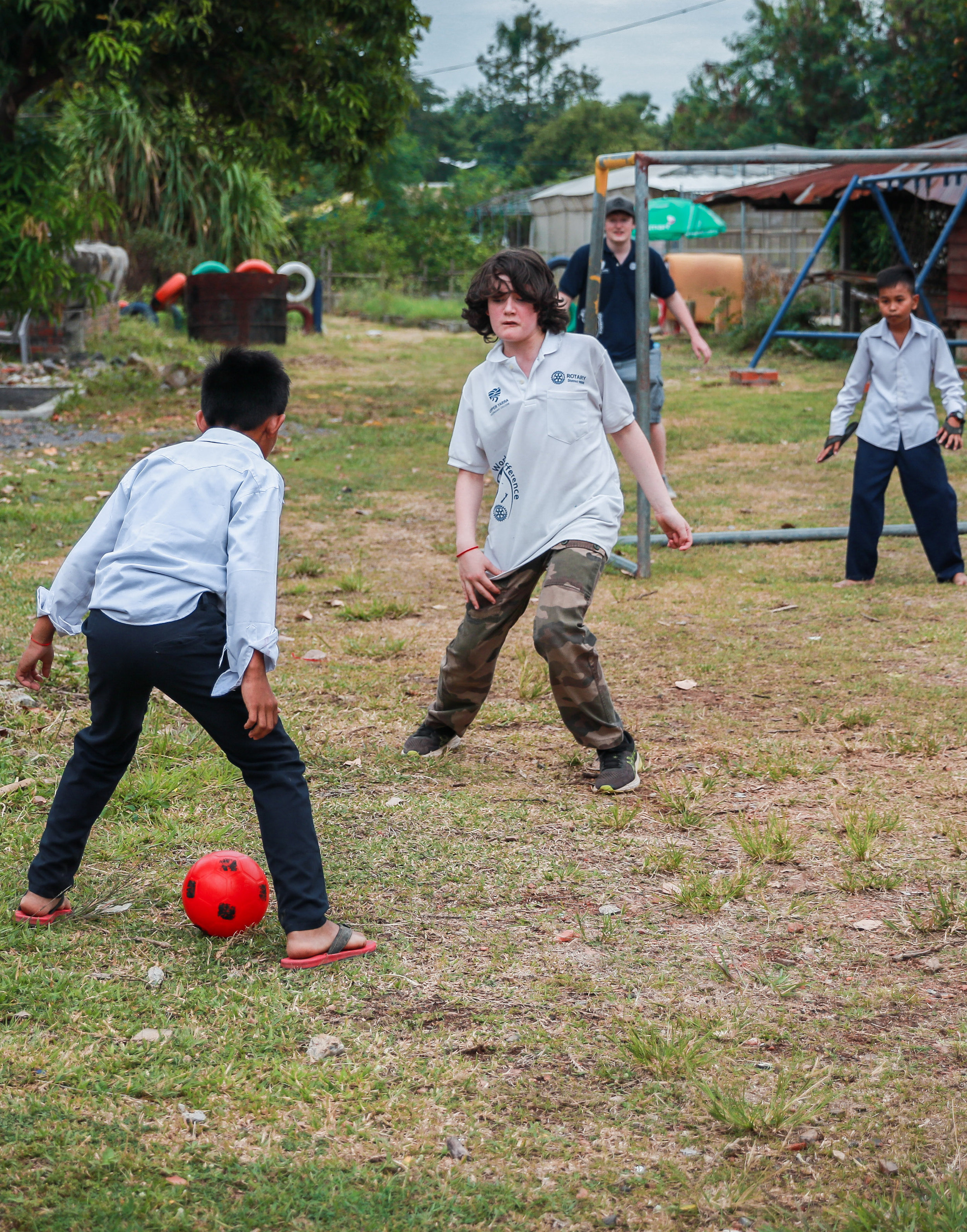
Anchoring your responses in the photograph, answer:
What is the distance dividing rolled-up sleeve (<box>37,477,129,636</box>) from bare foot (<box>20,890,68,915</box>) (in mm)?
699

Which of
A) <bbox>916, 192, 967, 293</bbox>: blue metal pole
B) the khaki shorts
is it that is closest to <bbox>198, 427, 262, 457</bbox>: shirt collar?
the khaki shorts

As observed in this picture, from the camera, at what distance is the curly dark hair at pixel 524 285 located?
4.12 m

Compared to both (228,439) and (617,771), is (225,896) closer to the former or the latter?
(228,439)

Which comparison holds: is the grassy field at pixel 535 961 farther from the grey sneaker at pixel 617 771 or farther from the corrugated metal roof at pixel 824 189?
the corrugated metal roof at pixel 824 189

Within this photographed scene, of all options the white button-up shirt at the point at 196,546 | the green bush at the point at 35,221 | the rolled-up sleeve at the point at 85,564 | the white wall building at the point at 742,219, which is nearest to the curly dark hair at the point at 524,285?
the white button-up shirt at the point at 196,546

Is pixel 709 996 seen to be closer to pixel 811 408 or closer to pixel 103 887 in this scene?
pixel 103 887

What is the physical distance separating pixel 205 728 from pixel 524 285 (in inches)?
73.2

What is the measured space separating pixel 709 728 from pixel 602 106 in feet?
199

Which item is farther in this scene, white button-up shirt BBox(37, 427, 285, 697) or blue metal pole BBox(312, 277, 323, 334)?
blue metal pole BBox(312, 277, 323, 334)

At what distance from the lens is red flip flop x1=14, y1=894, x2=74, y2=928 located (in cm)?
327

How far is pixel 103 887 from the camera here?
355 cm

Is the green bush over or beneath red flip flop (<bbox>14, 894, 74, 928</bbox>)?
over

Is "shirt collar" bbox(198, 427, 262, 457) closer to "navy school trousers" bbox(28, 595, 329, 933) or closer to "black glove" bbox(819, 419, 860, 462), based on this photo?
"navy school trousers" bbox(28, 595, 329, 933)

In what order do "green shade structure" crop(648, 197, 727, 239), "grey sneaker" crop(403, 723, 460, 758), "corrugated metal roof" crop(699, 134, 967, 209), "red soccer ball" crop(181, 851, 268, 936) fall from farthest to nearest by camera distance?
"green shade structure" crop(648, 197, 727, 239) < "corrugated metal roof" crop(699, 134, 967, 209) < "grey sneaker" crop(403, 723, 460, 758) < "red soccer ball" crop(181, 851, 268, 936)
